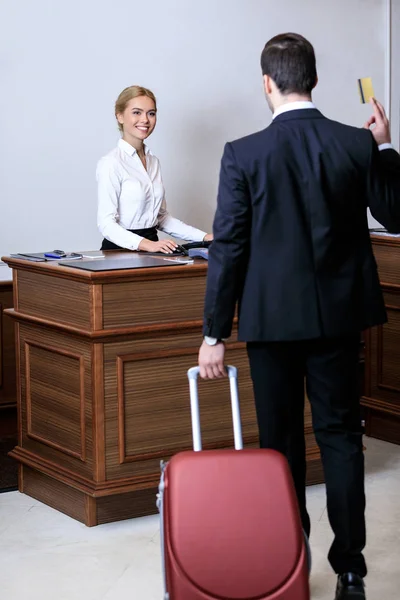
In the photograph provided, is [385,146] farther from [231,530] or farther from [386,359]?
[386,359]

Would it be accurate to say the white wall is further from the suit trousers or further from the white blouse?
the suit trousers

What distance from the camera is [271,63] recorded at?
254cm

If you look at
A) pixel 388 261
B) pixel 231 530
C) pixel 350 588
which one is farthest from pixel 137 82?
pixel 231 530

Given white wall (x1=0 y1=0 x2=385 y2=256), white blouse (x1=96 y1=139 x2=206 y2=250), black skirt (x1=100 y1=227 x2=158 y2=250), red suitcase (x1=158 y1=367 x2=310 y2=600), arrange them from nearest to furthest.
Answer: red suitcase (x1=158 y1=367 x2=310 y2=600)
white blouse (x1=96 y1=139 x2=206 y2=250)
black skirt (x1=100 y1=227 x2=158 y2=250)
white wall (x1=0 y1=0 x2=385 y2=256)

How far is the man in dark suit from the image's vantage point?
2523 mm

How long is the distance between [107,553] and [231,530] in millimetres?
1275

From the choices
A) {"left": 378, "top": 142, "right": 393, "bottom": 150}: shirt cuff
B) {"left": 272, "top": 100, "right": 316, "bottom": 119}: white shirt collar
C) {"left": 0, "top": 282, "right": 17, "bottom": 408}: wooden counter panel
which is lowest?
{"left": 0, "top": 282, "right": 17, "bottom": 408}: wooden counter panel

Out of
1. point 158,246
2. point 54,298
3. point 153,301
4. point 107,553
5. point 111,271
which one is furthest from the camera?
point 158,246

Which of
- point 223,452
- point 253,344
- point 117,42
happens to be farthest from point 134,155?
point 223,452

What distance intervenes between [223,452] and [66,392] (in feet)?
5.21

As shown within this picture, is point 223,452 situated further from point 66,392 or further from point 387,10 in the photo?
point 387,10

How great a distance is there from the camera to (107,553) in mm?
3420

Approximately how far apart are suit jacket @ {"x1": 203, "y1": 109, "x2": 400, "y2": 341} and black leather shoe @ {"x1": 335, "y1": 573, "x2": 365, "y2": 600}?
71 centimetres

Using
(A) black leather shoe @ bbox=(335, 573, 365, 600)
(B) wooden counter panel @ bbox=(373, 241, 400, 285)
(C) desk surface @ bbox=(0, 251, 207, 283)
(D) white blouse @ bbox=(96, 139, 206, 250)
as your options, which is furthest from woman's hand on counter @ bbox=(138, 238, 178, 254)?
(A) black leather shoe @ bbox=(335, 573, 365, 600)
